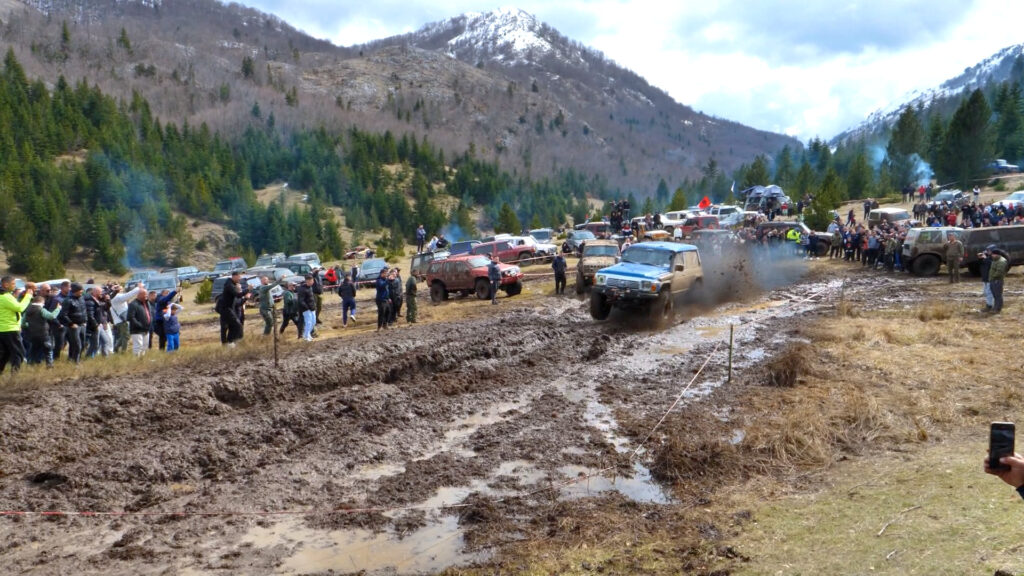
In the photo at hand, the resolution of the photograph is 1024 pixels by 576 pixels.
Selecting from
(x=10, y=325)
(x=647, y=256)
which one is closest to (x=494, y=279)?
(x=647, y=256)

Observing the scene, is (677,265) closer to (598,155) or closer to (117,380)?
(117,380)

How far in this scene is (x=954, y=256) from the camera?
23156mm

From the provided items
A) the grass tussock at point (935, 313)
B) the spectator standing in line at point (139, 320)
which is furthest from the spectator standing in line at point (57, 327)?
the grass tussock at point (935, 313)

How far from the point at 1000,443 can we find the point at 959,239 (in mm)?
23980

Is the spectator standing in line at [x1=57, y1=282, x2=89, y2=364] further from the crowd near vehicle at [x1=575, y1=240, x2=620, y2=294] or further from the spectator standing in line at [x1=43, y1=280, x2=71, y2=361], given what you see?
the crowd near vehicle at [x1=575, y1=240, x2=620, y2=294]

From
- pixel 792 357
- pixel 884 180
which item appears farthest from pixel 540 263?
pixel 884 180

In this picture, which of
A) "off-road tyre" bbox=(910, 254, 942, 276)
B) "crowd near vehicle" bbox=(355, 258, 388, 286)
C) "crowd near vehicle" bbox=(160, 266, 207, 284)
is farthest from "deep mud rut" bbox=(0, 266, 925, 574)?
"crowd near vehicle" bbox=(160, 266, 207, 284)

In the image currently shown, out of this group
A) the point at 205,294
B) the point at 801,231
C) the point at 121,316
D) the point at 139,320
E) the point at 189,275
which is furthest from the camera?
the point at 189,275

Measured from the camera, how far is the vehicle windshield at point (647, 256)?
1875cm

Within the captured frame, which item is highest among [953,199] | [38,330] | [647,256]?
[953,199]

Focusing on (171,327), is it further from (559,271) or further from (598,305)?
(559,271)

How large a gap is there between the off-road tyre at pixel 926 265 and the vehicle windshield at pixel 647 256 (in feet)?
40.2

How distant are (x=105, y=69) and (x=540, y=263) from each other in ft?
533

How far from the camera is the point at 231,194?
84.3m
